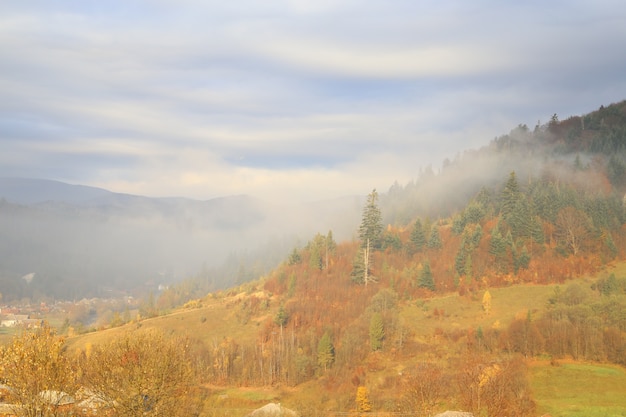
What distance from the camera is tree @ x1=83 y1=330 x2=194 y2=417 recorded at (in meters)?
33.2

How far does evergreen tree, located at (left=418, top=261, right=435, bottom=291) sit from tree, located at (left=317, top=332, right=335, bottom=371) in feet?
82.1

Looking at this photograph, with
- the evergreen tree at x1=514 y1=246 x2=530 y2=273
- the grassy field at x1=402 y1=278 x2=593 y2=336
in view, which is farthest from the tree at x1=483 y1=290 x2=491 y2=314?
the evergreen tree at x1=514 y1=246 x2=530 y2=273

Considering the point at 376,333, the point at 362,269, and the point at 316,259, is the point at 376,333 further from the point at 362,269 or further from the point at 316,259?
the point at 316,259

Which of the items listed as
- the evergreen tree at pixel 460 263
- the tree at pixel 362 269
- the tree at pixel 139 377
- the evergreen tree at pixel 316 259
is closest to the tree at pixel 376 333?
the evergreen tree at pixel 460 263

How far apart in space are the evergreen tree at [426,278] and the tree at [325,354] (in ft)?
82.1

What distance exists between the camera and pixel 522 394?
186ft

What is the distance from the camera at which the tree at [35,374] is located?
27.6 metres

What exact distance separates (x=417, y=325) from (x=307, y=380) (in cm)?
2122

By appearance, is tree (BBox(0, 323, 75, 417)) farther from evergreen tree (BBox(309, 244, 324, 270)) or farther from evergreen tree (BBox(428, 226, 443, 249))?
evergreen tree (BBox(428, 226, 443, 249))

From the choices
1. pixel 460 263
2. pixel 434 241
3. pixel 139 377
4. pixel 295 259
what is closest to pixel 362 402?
pixel 139 377

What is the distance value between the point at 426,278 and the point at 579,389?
40.3 m

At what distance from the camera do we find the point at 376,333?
83.9 meters

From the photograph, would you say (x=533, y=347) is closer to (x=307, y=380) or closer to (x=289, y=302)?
(x=307, y=380)

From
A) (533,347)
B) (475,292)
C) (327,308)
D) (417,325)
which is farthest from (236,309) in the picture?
(533,347)
